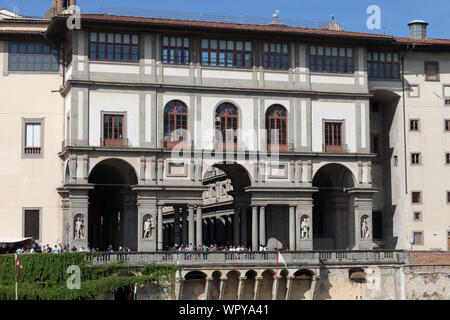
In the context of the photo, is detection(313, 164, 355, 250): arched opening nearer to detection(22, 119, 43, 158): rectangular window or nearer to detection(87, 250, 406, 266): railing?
detection(87, 250, 406, 266): railing

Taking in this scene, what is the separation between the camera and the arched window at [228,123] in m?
59.3

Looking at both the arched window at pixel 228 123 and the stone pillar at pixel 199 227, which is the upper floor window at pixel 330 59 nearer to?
the arched window at pixel 228 123

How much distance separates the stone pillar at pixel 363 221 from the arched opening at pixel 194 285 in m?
12.3

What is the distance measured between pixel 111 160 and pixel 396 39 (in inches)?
913

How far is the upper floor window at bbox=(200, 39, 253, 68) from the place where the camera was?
59562 mm

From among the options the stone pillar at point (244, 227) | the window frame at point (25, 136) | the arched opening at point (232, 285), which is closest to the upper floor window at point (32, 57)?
the window frame at point (25, 136)

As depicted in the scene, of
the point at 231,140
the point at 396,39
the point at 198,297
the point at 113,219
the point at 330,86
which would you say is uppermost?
the point at 396,39

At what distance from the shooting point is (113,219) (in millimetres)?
67438

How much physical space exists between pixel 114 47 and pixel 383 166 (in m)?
23.8

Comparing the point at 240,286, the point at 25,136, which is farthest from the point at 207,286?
the point at 25,136

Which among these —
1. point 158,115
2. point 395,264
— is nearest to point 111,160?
point 158,115

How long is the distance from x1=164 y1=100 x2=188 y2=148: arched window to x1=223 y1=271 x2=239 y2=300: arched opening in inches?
382

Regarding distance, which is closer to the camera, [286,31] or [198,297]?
[198,297]

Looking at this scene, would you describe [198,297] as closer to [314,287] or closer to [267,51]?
[314,287]
